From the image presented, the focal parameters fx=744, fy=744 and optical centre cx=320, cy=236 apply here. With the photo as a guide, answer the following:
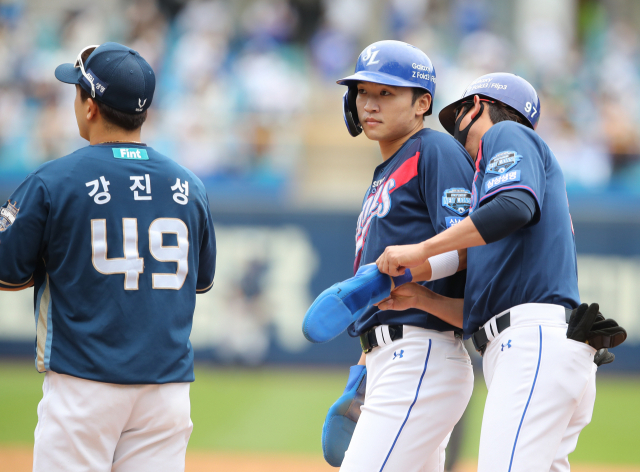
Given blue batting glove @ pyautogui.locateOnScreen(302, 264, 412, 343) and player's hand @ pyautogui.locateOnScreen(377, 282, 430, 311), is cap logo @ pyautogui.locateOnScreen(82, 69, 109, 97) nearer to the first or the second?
blue batting glove @ pyautogui.locateOnScreen(302, 264, 412, 343)

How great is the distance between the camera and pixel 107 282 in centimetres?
265

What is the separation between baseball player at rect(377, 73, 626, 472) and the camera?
103 inches

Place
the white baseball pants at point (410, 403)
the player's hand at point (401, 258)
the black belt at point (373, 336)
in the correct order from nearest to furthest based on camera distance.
A: the player's hand at point (401, 258), the white baseball pants at point (410, 403), the black belt at point (373, 336)

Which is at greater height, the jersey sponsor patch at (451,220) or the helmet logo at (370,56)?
the helmet logo at (370,56)

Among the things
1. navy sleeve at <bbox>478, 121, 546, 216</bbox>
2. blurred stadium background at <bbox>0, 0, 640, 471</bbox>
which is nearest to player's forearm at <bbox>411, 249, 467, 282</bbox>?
navy sleeve at <bbox>478, 121, 546, 216</bbox>

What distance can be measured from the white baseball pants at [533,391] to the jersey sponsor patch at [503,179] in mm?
460

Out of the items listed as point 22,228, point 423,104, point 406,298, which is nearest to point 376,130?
point 423,104

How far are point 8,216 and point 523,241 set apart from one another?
73.6 inches

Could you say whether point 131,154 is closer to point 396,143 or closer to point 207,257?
point 207,257

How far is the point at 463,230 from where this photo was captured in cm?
262

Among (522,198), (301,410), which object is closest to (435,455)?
(522,198)

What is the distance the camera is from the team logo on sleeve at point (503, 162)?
2.70 metres

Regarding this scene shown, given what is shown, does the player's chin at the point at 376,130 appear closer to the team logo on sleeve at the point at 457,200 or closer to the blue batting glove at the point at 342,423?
the team logo on sleeve at the point at 457,200

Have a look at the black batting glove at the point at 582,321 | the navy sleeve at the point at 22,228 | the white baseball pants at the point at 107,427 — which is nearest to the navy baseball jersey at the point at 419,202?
the black batting glove at the point at 582,321
